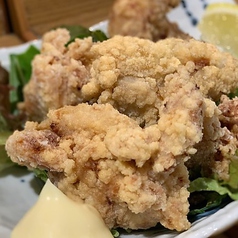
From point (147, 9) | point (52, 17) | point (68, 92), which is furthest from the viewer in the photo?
point (52, 17)

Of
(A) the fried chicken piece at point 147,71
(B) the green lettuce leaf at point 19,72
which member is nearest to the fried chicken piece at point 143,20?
(B) the green lettuce leaf at point 19,72

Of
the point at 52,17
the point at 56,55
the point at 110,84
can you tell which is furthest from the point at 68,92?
the point at 52,17

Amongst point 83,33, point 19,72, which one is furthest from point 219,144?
point 19,72

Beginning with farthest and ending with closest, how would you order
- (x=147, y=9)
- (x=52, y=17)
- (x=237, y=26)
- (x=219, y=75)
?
(x=52, y=17)
(x=147, y=9)
(x=237, y=26)
(x=219, y=75)

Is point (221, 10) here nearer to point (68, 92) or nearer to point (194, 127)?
point (68, 92)

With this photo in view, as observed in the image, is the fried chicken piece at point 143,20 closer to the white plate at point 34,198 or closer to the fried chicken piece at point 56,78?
the white plate at point 34,198

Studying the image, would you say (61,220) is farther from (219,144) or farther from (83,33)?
(83,33)
